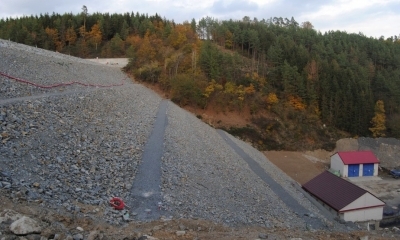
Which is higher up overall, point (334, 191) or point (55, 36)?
point (55, 36)

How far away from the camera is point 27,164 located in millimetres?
10938

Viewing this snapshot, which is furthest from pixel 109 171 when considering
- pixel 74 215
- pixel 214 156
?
pixel 214 156

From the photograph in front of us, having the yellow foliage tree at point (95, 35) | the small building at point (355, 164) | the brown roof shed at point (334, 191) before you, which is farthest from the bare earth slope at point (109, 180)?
the yellow foliage tree at point (95, 35)

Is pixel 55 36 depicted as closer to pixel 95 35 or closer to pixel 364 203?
pixel 95 35

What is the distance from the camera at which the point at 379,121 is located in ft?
161

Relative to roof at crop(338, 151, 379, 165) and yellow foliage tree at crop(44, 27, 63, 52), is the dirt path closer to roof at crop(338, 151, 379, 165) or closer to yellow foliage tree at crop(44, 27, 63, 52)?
roof at crop(338, 151, 379, 165)

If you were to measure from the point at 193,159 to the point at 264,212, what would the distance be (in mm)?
6298

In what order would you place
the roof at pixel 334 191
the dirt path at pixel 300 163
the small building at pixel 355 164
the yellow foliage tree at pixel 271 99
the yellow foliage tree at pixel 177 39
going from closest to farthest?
the roof at pixel 334 191
the dirt path at pixel 300 163
the small building at pixel 355 164
the yellow foliage tree at pixel 271 99
the yellow foliage tree at pixel 177 39

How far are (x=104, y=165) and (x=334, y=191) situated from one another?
15897 millimetres

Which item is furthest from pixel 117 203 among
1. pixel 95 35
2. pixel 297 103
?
pixel 95 35

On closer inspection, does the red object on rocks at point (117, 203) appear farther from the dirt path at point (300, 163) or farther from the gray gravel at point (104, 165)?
the dirt path at point (300, 163)

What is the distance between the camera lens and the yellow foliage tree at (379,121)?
4850cm

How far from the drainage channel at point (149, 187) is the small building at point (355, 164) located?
2177 centimetres

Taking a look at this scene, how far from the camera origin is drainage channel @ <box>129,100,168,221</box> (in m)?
10.9
